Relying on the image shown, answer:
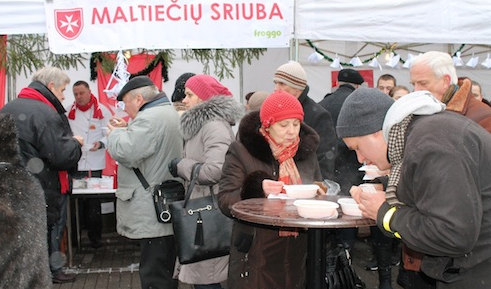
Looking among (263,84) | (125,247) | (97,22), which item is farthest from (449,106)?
(263,84)

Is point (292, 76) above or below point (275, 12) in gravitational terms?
below

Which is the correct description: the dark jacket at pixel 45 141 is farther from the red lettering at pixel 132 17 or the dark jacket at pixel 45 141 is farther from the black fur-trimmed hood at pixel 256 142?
the black fur-trimmed hood at pixel 256 142

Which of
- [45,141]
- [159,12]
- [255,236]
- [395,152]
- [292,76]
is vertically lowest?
[255,236]

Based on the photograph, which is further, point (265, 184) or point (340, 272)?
point (340, 272)

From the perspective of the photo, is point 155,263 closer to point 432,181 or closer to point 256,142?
point 256,142

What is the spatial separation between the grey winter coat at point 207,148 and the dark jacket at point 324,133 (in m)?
0.74

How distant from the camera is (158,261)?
4504mm

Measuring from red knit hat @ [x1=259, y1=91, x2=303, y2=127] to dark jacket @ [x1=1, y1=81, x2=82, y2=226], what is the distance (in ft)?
7.50

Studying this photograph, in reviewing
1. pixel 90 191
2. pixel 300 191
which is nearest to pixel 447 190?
pixel 300 191

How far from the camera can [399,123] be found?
2189mm

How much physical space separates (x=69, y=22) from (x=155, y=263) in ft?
7.45

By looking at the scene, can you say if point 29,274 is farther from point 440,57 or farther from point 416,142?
point 440,57

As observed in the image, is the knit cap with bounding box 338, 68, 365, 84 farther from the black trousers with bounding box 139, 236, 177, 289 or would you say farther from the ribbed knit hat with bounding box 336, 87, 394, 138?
the ribbed knit hat with bounding box 336, 87, 394, 138

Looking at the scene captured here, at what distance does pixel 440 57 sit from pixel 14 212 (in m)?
3.17
